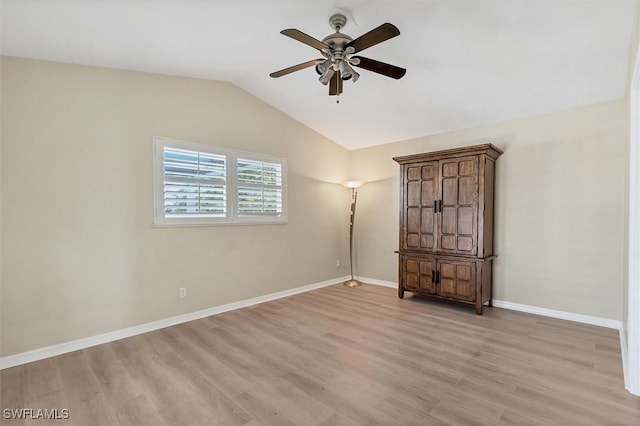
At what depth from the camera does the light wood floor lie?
1981mm

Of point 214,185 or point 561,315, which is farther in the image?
point 214,185

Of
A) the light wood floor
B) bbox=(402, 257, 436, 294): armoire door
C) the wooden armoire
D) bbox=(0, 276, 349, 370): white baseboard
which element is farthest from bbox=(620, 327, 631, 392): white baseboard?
bbox=(0, 276, 349, 370): white baseboard

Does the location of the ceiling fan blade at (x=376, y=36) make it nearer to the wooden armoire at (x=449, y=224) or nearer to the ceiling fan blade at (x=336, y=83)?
the ceiling fan blade at (x=336, y=83)

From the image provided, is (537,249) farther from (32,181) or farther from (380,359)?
(32,181)

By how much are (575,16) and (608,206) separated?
2188 millimetres

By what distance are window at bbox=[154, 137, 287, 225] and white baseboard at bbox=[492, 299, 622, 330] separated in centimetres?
336

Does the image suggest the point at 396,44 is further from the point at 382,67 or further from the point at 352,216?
the point at 352,216

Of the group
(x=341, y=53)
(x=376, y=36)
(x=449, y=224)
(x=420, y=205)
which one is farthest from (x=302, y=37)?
(x=449, y=224)

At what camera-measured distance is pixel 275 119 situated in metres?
4.68

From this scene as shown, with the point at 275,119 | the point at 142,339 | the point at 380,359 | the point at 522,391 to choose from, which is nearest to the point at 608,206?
the point at 522,391

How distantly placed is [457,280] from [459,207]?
37.6 inches

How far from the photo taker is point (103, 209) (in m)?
3.15

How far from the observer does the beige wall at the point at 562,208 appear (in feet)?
11.2

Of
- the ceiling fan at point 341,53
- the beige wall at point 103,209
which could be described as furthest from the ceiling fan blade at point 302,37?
the beige wall at point 103,209
